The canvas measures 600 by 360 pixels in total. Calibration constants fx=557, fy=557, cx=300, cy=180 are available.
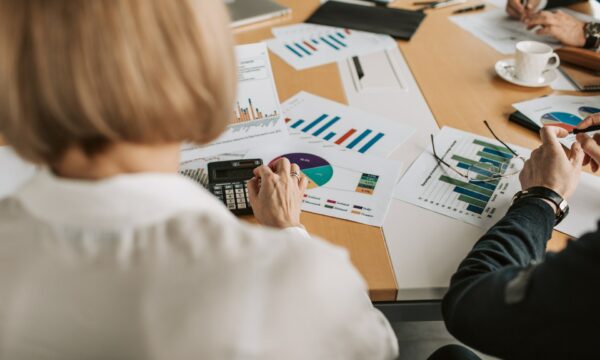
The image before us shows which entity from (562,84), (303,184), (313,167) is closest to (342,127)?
(313,167)

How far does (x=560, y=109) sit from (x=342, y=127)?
0.53 m

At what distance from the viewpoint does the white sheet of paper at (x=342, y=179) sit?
40.5 inches

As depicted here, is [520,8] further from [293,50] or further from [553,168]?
[553,168]

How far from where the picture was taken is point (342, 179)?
1.10m

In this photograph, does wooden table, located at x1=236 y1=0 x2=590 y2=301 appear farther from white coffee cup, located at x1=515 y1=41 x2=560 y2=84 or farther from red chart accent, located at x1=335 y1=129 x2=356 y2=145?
red chart accent, located at x1=335 y1=129 x2=356 y2=145

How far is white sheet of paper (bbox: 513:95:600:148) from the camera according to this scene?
1.28 m

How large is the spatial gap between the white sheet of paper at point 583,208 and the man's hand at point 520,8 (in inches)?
31.1

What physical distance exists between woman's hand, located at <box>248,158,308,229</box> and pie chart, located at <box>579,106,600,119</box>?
0.73 m

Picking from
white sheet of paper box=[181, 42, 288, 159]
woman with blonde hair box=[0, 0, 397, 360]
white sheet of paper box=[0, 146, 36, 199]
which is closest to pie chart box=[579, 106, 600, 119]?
white sheet of paper box=[181, 42, 288, 159]

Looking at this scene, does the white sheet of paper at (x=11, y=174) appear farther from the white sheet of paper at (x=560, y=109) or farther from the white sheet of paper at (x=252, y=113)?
the white sheet of paper at (x=560, y=109)

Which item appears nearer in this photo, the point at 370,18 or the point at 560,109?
the point at 560,109

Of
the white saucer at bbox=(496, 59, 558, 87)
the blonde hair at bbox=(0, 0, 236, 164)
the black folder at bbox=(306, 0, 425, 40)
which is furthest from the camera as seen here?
the black folder at bbox=(306, 0, 425, 40)

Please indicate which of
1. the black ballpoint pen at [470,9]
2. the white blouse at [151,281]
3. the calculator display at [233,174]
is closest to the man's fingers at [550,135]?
the calculator display at [233,174]

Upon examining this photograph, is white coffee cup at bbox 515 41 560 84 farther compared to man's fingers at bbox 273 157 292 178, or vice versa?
white coffee cup at bbox 515 41 560 84
